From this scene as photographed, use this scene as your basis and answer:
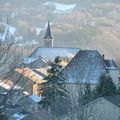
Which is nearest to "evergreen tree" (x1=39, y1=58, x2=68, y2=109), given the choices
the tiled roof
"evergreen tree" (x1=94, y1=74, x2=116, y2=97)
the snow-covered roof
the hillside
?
"evergreen tree" (x1=94, y1=74, x2=116, y2=97)

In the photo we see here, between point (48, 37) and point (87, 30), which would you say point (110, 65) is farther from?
point (87, 30)

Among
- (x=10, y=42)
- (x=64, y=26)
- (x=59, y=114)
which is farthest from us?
(x=64, y=26)

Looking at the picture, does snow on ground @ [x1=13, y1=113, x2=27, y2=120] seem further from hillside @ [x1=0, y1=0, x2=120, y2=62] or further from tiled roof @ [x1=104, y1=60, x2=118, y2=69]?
hillside @ [x1=0, y1=0, x2=120, y2=62]

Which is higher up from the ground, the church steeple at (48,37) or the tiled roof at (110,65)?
the church steeple at (48,37)

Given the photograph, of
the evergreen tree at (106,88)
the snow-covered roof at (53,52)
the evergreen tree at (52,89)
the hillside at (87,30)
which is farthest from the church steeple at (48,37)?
the evergreen tree at (52,89)

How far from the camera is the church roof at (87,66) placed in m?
43.0

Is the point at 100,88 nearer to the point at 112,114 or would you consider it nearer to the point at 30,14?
the point at 112,114

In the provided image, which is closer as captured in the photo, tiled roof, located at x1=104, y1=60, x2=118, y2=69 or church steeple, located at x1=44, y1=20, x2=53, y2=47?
tiled roof, located at x1=104, y1=60, x2=118, y2=69

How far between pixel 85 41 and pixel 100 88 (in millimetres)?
104725

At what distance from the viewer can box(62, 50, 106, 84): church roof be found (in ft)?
141

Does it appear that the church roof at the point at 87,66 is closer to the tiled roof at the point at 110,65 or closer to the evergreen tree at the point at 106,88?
the tiled roof at the point at 110,65

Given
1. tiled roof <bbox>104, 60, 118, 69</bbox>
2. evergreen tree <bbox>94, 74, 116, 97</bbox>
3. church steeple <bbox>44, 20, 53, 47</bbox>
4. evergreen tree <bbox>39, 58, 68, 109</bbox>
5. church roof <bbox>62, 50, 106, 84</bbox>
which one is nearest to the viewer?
evergreen tree <bbox>39, 58, 68, 109</bbox>

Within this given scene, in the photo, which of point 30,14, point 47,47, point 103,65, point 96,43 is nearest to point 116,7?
point 30,14

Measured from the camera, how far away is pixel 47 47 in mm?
94688
